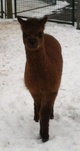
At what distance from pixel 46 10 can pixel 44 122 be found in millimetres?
9516

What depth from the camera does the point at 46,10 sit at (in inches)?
509

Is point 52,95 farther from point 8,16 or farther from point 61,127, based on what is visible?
point 8,16

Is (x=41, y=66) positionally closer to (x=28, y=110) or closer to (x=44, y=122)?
(x=44, y=122)

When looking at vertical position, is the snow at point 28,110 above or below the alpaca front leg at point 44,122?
below

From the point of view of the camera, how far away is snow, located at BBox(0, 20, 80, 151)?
3.97 metres

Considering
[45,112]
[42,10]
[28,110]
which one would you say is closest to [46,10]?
[42,10]

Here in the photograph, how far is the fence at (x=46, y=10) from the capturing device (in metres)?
11.4

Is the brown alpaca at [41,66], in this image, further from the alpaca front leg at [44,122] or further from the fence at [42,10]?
the fence at [42,10]

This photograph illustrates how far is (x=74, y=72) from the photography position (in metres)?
6.39

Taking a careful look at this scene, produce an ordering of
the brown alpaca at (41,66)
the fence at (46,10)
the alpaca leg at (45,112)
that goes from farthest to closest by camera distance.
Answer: the fence at (46,10) < the alpaca leg at (45,112) < the brown alpaca at (41,66)

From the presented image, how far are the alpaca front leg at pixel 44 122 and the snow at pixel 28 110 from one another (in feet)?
0.27

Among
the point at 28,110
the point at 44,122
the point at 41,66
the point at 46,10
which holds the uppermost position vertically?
the point at 41,66

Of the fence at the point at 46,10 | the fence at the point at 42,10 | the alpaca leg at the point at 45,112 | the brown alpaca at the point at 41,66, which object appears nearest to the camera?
the brown alpaca at the point at 41,66

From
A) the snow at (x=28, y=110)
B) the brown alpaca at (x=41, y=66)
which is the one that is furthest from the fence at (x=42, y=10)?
the brown alpaca at (x=41, y=66)
